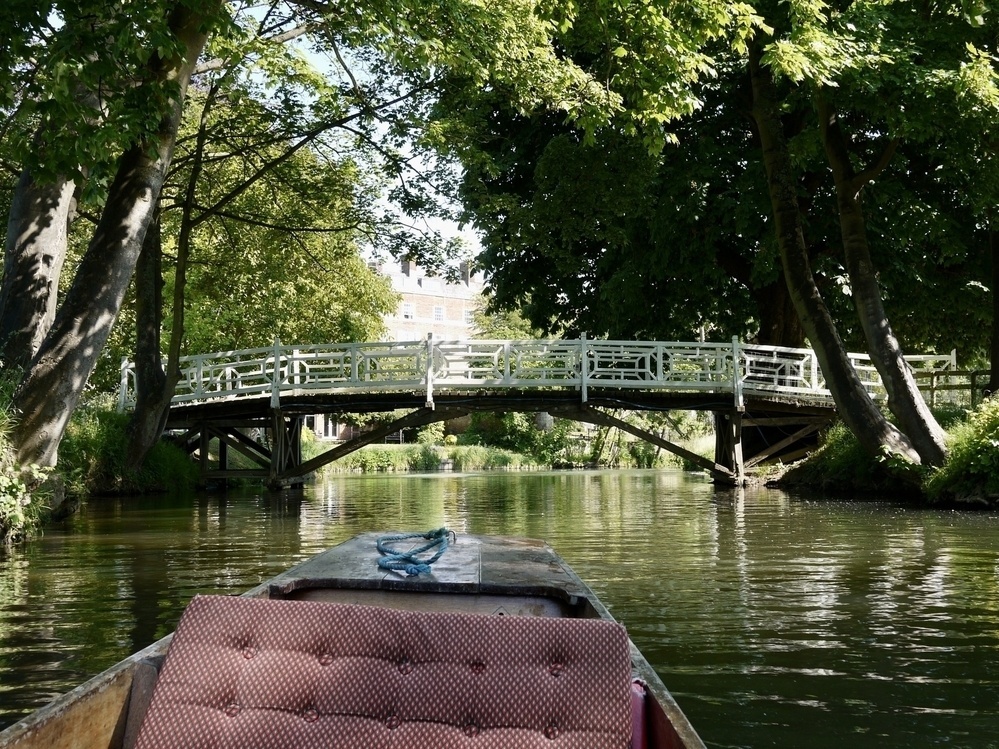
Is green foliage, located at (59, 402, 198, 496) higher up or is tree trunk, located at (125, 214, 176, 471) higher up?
tree trunk, located at (125, 214, 176, 471)

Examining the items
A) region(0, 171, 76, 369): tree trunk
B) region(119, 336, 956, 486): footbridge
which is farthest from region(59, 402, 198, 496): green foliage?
region(0, 171, 76, 369): tree trunk

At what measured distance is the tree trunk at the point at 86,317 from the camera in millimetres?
9781

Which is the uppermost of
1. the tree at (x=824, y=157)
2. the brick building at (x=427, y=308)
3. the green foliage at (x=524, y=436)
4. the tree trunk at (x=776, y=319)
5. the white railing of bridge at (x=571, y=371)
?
the brick building at (x=427, y=308)

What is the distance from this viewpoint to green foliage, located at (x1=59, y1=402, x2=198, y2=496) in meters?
17.5

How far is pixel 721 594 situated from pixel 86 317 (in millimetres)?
6385

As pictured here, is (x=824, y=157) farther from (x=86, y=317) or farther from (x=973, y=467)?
(x=86, y=317)

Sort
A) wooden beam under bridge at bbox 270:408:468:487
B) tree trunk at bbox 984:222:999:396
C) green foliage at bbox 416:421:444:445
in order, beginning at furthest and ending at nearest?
green foliage at bbox 416:421:444:445 → wooden beam under bridge at bbox 270:408:468:487 → tree trunk at bbox 984:222:999:396

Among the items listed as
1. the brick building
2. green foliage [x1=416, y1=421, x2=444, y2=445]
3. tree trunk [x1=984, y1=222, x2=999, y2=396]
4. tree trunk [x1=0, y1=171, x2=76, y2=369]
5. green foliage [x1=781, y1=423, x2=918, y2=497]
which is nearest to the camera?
tree trunk [x1=0, y1=171, x2=76, y2=369]

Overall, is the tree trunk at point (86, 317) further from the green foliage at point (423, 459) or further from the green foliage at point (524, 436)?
the green foliage at point (524, 436)

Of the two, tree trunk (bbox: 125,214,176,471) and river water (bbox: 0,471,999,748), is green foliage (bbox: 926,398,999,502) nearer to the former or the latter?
river water (bbox: 0,471,999,748)

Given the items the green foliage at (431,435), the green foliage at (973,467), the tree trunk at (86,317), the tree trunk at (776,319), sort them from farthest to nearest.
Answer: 1. the green foliage at (431,435)
2. the tree trunk at (776,319)
3. the green foliage at (973,467)
4. the tree trunk at (86,317)

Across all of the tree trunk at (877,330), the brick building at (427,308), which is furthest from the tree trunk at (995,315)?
the brick building at (427,308)

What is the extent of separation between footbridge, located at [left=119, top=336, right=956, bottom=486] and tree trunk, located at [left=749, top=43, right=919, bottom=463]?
5.46 meters

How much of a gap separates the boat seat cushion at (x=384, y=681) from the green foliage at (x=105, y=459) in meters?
14.6
